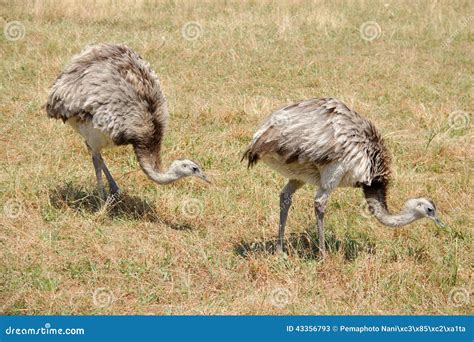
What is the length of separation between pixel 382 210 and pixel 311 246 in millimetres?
767

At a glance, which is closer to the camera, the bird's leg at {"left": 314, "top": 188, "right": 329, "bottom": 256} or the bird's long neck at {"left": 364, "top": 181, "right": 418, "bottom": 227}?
the bird's leg at {"left": 314, "top": 188, "right": 329, "bottom": 256}

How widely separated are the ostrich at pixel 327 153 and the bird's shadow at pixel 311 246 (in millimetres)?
172

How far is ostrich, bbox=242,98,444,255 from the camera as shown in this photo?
235 inches

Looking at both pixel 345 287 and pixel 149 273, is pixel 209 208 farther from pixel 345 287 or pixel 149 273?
pixel 345 287

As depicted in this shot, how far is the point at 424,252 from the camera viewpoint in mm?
6523

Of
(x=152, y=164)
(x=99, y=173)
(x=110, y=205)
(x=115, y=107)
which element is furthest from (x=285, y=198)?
(x=99, y=173)

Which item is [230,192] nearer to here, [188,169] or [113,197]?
[188,169]

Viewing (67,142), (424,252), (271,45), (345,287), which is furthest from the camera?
(271,45)

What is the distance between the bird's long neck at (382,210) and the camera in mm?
6355

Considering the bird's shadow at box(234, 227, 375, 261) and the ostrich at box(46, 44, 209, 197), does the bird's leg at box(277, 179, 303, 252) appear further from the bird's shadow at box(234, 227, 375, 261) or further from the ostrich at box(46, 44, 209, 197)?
the ostrich at box(46, 44, 209, 197)


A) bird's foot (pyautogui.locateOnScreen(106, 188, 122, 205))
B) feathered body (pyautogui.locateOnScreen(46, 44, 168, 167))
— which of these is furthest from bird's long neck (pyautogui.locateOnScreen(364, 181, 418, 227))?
bird's foot (pyautogui.locateOnScreen(106, 188, 122, 205))

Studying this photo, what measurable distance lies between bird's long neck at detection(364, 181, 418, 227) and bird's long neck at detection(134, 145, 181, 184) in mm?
2035
